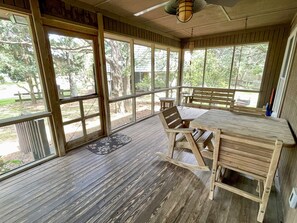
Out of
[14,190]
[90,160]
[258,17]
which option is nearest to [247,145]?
[90,160]

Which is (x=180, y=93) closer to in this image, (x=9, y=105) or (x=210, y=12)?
(x=210, y=12)

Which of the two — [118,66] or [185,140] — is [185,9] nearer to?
[185,140]

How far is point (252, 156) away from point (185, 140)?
3.38 feet

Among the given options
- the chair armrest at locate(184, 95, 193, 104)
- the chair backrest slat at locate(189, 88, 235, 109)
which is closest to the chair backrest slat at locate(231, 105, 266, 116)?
the chair backrest slat at locate(189, 88, 235, 109)

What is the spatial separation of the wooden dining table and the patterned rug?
1656 mm


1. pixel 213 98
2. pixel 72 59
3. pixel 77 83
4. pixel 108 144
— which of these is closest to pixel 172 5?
pixel 72 59

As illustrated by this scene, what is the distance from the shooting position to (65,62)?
2.54m

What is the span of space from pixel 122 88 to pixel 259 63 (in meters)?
4.09

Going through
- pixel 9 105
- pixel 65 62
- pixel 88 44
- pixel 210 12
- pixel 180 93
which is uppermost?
pixel 210 12

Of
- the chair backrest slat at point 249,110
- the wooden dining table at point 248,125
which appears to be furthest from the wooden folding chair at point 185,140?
the chair backrest slat at point 249,110

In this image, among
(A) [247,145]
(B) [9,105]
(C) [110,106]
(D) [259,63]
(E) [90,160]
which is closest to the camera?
(A) [247,145]

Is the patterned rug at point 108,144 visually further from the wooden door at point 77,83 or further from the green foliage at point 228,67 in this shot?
the green foliage at point 228,67

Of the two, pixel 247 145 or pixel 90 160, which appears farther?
pixel 90 160

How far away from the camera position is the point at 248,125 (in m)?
1.81
